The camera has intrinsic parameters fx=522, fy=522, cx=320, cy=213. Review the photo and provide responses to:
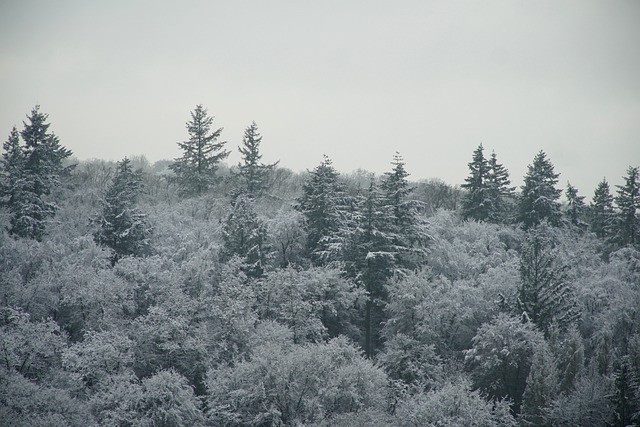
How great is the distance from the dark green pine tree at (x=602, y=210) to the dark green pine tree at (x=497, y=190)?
481 inches

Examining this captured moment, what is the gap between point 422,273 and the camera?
4759 cm

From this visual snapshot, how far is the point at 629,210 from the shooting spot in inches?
2489

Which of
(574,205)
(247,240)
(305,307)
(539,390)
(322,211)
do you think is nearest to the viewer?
(539,390)

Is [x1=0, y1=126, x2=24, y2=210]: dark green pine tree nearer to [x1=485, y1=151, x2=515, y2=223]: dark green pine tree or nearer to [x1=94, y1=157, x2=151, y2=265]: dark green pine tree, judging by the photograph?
[x1=94, y1=157, x2=151, y2=265]: dark green pine tree

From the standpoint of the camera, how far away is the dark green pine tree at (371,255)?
Result: 48.5m

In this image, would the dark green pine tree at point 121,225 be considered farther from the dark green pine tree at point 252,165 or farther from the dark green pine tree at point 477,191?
the dark green pine tree at point 477,191

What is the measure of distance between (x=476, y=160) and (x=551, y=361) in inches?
1273

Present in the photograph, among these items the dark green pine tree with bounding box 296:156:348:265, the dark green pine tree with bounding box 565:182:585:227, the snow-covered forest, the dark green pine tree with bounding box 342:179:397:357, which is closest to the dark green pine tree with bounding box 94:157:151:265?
the snow-covered forest

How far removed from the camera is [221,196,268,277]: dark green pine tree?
48625 millimetres

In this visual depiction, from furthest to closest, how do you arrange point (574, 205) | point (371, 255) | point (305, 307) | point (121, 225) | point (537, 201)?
point (574, 205) < point (537, 201) < point (121, 225) < point (371, 255) < point (305, 307)

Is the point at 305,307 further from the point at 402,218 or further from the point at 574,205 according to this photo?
the point at 574,205

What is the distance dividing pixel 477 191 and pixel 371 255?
76.5 ft

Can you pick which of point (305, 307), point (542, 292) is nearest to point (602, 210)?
point (542, 292)

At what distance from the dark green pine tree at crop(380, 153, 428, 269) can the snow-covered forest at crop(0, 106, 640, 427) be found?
0.66 feet
